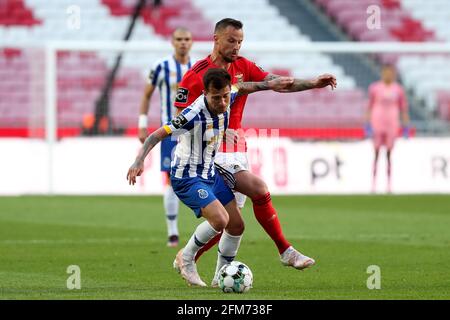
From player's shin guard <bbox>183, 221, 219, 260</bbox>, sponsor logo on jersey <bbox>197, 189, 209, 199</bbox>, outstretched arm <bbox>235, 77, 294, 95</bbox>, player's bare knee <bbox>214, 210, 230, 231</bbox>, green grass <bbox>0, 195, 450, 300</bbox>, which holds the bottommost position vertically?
green grass <bbox>0, 195, 450, 300</bbox>

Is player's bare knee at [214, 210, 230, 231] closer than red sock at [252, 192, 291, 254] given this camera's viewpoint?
Yes

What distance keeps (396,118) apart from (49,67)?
5968mm

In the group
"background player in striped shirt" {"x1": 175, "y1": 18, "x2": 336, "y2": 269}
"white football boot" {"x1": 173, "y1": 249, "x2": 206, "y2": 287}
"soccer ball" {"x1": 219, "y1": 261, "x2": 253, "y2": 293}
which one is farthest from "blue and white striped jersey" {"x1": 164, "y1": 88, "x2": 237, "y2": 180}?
"soccer ball" {"x1": 219, "y1": 261, "x2": 253, "y2": 293}

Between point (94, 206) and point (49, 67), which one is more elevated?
point (49, 67)

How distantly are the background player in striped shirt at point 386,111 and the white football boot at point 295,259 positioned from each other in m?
10.9

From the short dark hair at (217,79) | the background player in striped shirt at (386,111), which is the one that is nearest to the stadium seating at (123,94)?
the background player in striped shirt at (386,111)

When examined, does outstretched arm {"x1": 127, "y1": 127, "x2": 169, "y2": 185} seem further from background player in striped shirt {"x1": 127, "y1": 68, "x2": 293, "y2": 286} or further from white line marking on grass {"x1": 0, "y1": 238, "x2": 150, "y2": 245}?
white line marking on grass {"x1": 0, "y1": 238, "x2": 150, "y2": 245}

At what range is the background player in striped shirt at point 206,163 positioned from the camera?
8148mm

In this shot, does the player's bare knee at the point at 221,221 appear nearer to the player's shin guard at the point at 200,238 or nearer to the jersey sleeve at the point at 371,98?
the player's shin guard at the point at 200,238

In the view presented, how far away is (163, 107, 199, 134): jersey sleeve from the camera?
26.8 feet

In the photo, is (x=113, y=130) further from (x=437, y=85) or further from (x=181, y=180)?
(x=181, y=180)

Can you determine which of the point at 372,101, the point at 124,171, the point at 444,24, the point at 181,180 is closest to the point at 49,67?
the point at 124,171

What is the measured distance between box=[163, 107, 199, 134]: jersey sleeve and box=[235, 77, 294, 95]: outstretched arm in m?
0.52

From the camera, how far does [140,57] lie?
69.3 feet
